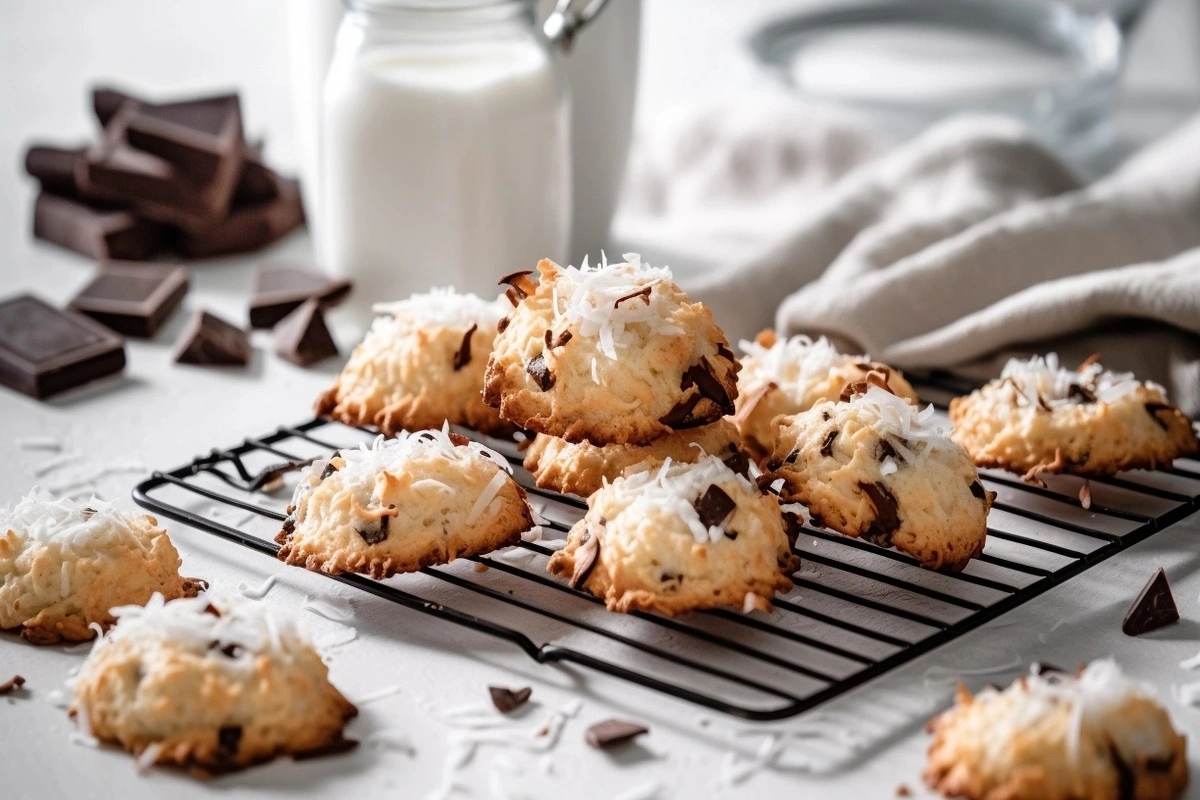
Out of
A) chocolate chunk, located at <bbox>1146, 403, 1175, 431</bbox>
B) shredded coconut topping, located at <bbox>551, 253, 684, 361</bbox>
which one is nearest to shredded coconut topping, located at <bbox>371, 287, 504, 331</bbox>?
shredded coconut topping, located at <bbox>551, 253, 684, 361</bbox>

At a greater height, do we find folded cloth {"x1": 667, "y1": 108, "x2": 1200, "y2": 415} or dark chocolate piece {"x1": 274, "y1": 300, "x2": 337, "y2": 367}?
folded cloth {"x1": 667, "y1": 108, "x2": 1200, "y2": 415}

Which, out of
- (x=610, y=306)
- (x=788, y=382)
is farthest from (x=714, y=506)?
(x=788, y=382)

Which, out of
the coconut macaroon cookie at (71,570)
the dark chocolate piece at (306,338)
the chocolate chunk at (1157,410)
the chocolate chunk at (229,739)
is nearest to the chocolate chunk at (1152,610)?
the chocolate chunk at (1157,410)

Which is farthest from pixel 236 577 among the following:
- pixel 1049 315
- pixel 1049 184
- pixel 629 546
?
pixel 1049 184

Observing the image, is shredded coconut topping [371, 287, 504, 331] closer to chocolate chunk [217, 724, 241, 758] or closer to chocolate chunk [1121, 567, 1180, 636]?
chocolate chunk [217, 724, 241, 758]

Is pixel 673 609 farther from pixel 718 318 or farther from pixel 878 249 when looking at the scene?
pixel 878 249

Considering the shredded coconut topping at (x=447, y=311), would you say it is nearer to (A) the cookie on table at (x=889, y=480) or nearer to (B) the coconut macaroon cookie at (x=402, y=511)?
(B) the coconut macaroon cookie at (x=402, y=511)

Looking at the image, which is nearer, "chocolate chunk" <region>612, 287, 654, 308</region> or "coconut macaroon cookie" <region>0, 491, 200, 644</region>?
"coconut macaroon cookie" <region>0, 491, 200, 644</region>
